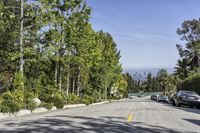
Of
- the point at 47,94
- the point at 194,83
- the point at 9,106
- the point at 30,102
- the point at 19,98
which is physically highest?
the point at 194,83

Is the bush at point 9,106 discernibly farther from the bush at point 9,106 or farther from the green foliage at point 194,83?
the green foliage at point 194,83

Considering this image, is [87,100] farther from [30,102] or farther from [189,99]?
[30,102]

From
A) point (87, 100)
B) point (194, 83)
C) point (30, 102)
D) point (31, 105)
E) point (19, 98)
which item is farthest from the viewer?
point (194, 83)

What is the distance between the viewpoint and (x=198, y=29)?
280 feet

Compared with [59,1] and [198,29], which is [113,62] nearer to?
[198,29]

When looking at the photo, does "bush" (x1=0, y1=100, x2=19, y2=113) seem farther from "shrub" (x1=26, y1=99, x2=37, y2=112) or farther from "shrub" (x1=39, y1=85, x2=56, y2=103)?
"shrub" (x1=39, y1=85, x2=56, y2=103)

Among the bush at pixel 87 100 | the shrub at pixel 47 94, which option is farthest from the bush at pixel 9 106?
the bush at pixel 87 100

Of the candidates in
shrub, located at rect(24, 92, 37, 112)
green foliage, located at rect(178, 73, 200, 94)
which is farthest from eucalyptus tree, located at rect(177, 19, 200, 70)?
shrub, located at rect(24, 92, 37, 112)

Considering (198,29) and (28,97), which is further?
(198,29)

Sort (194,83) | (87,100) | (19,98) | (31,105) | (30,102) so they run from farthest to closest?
(194,83)
(87,100)
(30,102)
(31,105)
(19,98)

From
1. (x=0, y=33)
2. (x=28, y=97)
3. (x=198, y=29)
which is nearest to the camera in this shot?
(x=28, y=97)

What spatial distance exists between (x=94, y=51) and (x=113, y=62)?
27.6 meters

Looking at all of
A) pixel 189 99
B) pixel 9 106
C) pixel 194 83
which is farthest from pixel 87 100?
pixel 9 106

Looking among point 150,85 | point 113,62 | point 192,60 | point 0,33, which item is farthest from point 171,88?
point 0,33
